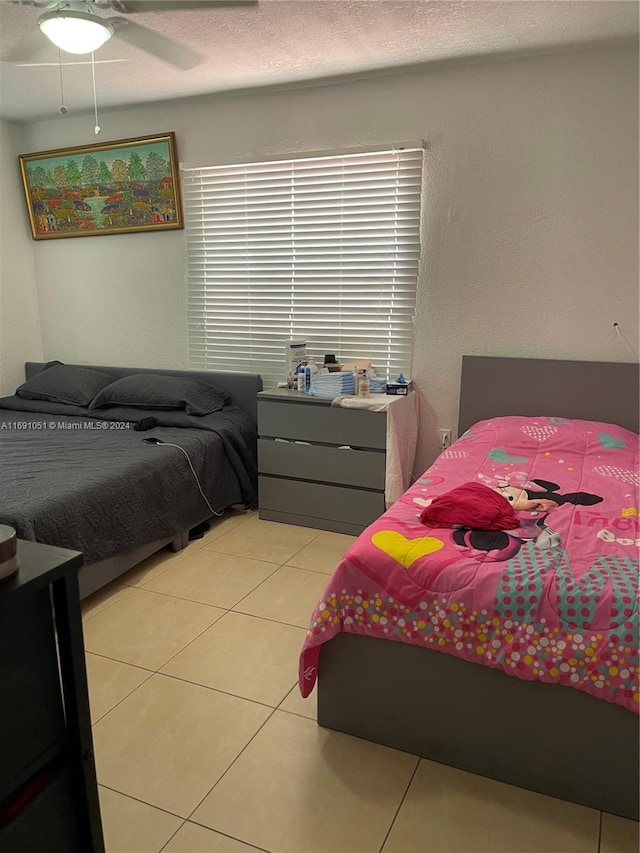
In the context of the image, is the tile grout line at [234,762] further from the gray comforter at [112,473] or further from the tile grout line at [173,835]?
the gray comforter at [112,473]

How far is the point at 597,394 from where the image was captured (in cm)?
295

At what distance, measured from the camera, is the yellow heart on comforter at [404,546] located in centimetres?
168

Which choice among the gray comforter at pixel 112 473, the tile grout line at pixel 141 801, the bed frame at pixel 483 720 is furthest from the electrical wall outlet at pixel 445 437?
the tile grout line at pixel 141 801

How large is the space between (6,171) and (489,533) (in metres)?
4.03

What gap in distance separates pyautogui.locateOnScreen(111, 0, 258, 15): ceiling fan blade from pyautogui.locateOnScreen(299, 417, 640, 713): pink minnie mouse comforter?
185 centimetres

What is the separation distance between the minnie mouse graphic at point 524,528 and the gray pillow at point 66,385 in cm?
269

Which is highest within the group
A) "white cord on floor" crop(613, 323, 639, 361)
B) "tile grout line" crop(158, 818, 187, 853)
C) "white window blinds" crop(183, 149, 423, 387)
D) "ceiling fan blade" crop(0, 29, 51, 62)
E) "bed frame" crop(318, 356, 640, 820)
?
"ceiling fan blade" crop(0, 29, 51, 62)

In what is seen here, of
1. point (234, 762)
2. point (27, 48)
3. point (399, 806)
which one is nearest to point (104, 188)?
point (27, 48)

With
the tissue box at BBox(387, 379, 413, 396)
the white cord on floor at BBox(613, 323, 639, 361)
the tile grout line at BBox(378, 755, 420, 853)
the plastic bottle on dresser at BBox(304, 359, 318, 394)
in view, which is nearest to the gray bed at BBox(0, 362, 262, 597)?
the plastic bottle on dresser at BBox(304, 359, 318, 394)

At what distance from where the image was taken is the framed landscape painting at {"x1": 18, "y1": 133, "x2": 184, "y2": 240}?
3.72m

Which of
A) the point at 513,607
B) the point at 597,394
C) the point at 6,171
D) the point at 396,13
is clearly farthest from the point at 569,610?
the point at 6,171

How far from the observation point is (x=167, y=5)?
2252 mm

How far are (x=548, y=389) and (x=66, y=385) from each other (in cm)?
290

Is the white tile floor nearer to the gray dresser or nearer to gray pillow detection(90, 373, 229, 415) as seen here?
the gray dresser
